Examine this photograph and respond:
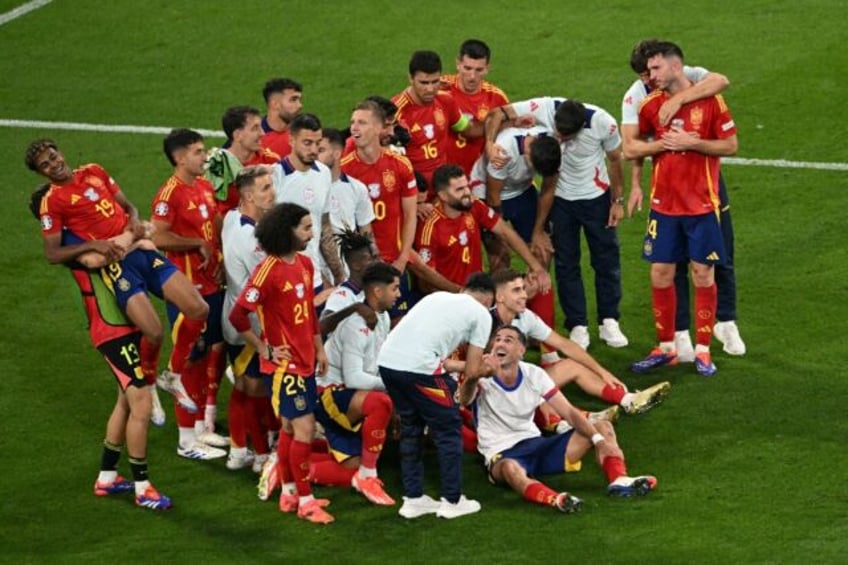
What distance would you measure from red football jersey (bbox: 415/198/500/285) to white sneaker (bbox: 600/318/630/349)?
4.13ft

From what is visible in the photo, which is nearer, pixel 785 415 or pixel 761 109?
pixel 785 415

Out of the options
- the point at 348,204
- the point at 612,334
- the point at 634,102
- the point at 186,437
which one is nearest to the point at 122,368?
the point at 186,437

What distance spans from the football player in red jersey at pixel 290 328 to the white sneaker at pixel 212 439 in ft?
4.32

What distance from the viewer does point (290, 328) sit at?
11.6m

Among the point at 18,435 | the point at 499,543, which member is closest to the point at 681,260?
the point at 499,543

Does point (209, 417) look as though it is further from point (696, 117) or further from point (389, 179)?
point (696, 117)

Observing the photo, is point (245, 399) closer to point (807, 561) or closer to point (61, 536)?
point (61, 536)

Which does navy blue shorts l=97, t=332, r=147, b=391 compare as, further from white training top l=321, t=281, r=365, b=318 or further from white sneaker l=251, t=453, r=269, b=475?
white training top l=321, t=281, r=365, b=318

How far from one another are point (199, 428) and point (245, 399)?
29.6 inches

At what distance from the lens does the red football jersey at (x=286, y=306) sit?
1151cm

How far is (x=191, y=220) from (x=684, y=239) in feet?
12.0

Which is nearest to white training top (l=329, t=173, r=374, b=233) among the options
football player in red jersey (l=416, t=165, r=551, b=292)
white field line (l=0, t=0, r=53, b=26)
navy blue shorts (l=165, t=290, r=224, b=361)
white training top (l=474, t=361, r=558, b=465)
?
football player in red jersey (l=416, t=165, r=551, b=292)

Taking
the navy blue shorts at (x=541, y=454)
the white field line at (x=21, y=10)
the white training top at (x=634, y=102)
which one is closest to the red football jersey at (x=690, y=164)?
the white training top at (x=634, y=102)

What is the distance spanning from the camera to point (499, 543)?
11156 mm
